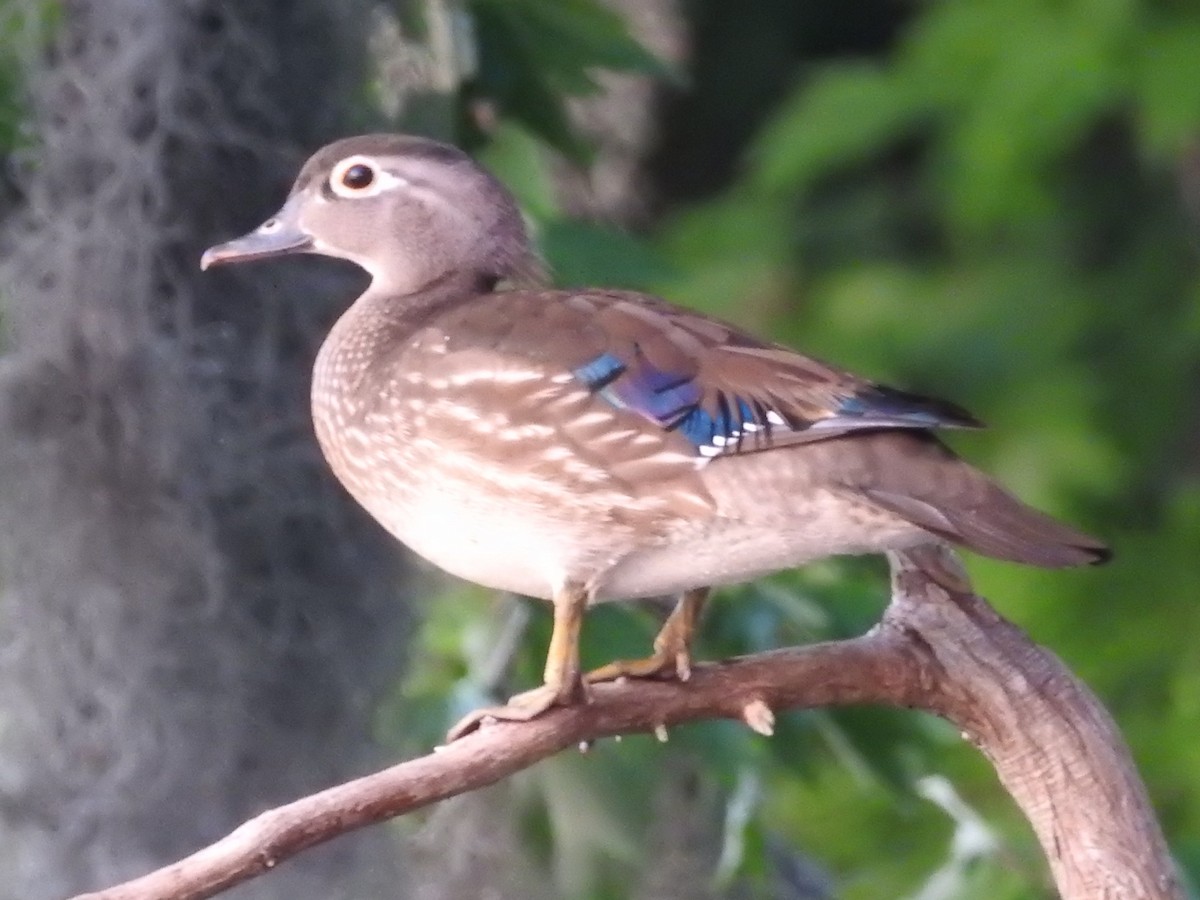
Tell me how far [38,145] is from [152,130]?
11 centimetres

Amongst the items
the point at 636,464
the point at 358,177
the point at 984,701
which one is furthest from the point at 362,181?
the point at 984,701

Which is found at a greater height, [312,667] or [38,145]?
[38,145]

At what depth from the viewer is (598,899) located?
2334mm

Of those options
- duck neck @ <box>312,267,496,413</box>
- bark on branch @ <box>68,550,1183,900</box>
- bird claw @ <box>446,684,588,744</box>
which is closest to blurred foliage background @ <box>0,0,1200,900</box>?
duck neck @ <box>312,267,496,413</box>

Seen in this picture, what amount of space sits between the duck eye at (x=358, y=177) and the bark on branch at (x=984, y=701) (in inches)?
17.4

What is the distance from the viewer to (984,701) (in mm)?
1745

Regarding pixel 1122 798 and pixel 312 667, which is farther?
pixel 312 667

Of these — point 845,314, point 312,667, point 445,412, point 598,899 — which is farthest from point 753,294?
point 445,412

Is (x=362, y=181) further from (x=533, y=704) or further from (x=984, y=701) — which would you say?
(x=984, y=701)

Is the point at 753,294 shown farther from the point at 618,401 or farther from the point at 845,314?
the point at 618,401

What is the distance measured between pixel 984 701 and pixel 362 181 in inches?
24.0

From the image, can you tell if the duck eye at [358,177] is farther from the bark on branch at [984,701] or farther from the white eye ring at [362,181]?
the bark on branch at [984,701]

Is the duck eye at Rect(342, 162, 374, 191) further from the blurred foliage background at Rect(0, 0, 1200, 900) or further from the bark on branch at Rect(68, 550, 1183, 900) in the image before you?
the bark on branch at Rect(68, 550, 1183, 900)

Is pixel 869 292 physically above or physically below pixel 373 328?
below
